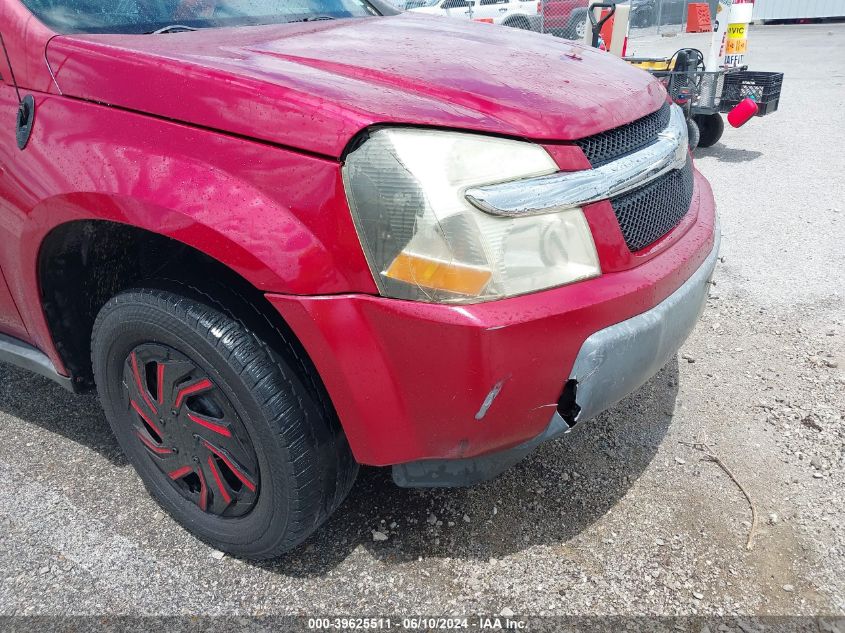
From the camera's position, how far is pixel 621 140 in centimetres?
182

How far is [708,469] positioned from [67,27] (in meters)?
2.51

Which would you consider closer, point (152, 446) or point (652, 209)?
point (652, 209)

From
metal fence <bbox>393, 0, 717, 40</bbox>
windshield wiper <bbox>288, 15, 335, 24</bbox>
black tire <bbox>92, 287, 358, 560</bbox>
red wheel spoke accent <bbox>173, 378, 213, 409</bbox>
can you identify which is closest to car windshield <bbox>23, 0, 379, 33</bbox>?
windshield wiper <bbox>288, 15, 335, 24</bbox>

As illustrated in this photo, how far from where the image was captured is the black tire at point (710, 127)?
6.84m

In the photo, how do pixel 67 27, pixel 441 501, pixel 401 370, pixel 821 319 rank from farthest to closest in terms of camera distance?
pixel 821 319
pixel 441 501
pixel 67 27
pixel 401 370

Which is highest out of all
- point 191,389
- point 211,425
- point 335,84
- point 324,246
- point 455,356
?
point 335,84

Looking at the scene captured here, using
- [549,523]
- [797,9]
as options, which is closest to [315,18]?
[549,523]

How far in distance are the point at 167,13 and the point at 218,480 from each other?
60.7 inches

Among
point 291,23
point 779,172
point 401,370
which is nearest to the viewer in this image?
point 401,370

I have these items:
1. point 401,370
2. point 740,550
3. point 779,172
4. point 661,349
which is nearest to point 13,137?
point 401,370

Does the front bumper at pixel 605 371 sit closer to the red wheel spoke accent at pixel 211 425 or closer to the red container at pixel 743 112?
the red wheel spoke accent at pixel 211 425

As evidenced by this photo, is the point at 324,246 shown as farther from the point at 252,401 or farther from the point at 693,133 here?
the point at 693,133

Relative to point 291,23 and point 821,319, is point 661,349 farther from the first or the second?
point 821,319

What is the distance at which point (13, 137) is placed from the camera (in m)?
1.91
